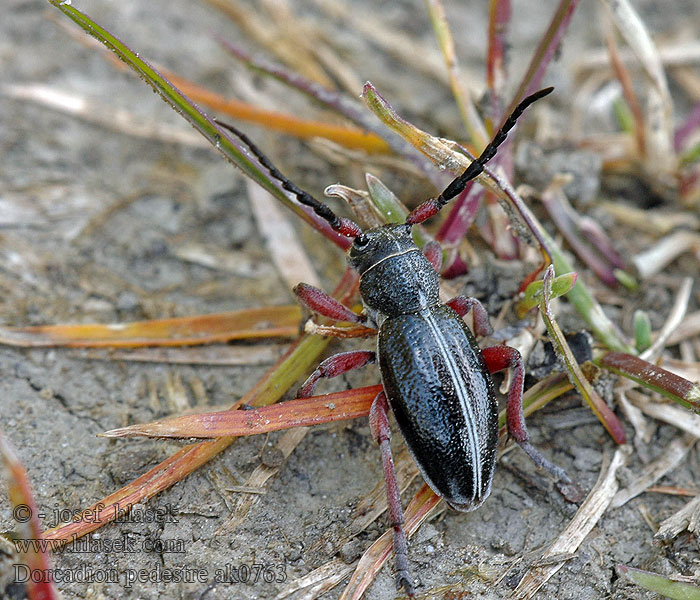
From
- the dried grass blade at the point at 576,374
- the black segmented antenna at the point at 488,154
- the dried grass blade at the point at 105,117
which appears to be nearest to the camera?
the black segmented antenna at the point at 488,154

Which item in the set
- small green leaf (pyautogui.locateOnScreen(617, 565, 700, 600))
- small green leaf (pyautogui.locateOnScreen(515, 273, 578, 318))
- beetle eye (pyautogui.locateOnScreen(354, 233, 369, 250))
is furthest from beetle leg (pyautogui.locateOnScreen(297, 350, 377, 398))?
small green leaf (pyautogui.locateOnScreen(617, 565, 700, 600))

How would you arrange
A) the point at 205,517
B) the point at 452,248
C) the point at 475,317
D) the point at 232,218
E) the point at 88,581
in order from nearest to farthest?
1. the point at 88,581
2. the point at 205,517
3. the point at 475,317
4. the point at 452,248
5. the point at 232,218

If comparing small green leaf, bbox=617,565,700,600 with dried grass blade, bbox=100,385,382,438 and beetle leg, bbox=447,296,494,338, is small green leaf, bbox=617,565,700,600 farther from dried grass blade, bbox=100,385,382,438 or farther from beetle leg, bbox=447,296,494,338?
dried grass blade, bbox=100,385,382,438

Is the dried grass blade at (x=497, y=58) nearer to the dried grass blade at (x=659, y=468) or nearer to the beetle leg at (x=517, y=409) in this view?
the beetle leg at (x=517, y=409)

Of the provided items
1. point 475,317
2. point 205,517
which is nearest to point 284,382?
point 205,517

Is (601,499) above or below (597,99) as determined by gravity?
below

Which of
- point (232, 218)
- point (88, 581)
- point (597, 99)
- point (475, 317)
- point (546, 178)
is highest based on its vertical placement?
point (597, 99)

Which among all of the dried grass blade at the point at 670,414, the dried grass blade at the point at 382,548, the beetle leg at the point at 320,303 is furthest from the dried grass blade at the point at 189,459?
the dried grass blade at the point at 670,414

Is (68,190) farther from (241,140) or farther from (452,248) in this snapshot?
(452,248)
